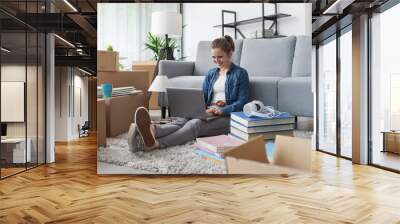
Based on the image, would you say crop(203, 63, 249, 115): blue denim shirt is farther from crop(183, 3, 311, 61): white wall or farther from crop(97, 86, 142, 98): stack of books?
crop(97, 86, 142, 98): stack of books

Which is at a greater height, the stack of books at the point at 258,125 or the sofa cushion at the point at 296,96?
the sofa cushion at the point at 296,96

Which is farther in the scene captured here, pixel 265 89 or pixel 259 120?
pixel 265 89

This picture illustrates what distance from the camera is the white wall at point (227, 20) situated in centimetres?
417

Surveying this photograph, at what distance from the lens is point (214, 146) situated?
13.9 ft

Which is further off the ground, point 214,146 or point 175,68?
point 175,68

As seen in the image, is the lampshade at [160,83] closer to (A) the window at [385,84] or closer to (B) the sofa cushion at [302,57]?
(B) the sofa cushion at [302,57]

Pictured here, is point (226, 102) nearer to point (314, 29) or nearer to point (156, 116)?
point (156, 116)

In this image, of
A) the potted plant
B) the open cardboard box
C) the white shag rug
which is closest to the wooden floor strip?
the white shag rug

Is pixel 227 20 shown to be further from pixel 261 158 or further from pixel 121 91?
pixel 261 158

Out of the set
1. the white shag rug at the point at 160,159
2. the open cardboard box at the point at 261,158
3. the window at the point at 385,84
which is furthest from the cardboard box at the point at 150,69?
the open cardboard box at the point at 261,158

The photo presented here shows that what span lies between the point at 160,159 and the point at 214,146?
593 mm

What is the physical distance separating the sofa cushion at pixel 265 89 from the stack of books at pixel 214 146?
0.47 metres

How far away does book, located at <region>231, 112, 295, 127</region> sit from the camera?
356cm

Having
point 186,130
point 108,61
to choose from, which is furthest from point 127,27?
point 186,130
